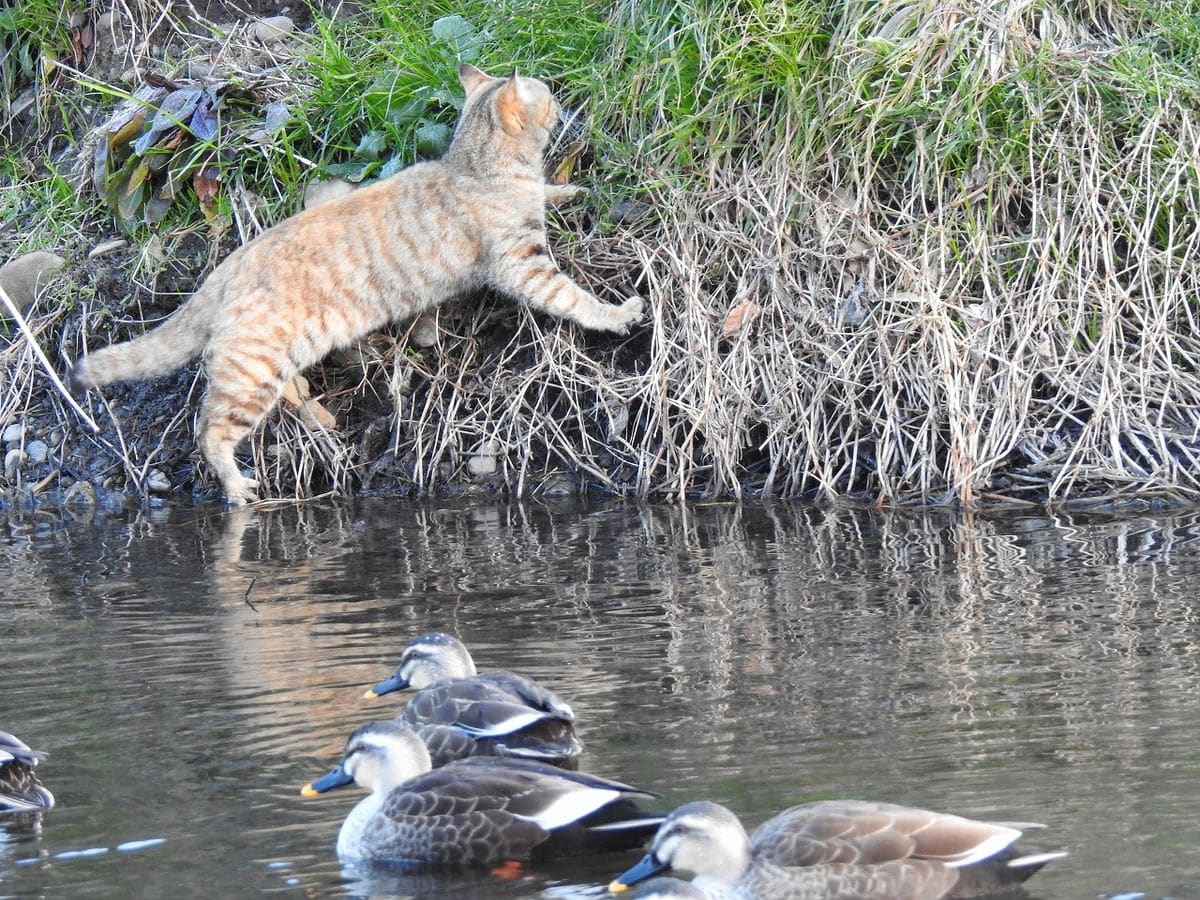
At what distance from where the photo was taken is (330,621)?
534 centimetres

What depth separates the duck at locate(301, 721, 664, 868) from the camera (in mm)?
3236

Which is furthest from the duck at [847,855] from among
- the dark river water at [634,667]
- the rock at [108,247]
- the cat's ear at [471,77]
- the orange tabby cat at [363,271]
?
the rock at [108,247]

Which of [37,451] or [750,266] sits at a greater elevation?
[750,266]

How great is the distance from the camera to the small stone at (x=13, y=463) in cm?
823

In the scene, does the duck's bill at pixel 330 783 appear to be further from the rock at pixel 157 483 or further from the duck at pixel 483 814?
the rock at pixel 157 483

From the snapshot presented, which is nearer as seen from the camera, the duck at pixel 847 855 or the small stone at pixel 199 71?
the duck at pixel 847 855

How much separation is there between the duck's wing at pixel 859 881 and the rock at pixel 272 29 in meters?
6.92

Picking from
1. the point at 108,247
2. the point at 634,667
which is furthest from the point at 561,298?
the point at 634,667

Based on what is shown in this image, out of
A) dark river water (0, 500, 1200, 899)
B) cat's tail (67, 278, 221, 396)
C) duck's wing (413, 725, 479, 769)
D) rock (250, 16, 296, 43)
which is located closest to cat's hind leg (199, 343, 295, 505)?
cat's tail (67, 278, 221, 396)

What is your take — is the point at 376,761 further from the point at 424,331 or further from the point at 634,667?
the point at 424,331

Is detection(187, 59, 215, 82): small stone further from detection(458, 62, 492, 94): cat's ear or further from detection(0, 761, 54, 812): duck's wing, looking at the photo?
detection(0, 761, 54, 812): duck's wing

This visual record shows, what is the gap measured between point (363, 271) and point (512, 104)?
3.23 ft

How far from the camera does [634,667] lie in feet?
15.0

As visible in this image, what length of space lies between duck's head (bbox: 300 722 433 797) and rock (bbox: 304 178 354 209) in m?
4.91
